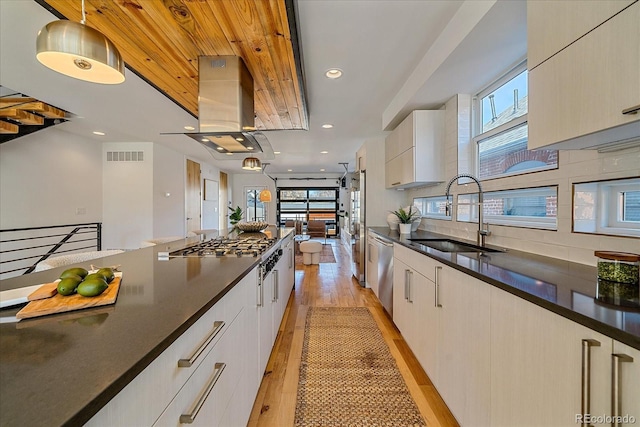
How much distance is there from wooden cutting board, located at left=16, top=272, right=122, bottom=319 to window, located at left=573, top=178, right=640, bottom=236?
2.18 m

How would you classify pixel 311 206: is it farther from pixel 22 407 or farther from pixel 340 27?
pixel 22 407

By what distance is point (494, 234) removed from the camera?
2137 mm

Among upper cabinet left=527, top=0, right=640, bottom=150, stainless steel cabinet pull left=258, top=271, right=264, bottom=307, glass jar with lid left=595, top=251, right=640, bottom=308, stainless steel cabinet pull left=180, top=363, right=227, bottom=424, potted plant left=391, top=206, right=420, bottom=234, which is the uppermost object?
upper cabinet left=527, top=0, right=640, bottom=150

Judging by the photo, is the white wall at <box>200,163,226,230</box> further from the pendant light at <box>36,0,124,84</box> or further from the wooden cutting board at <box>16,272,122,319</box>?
the wooden cutting board at <box>16,272,122,319</box>

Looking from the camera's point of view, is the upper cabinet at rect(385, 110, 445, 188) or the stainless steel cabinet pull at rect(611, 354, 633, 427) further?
the upper cabinet at rect(385, 110, 445, 188)

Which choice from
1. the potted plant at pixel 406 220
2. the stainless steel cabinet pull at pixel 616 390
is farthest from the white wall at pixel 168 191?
the stainless steel cabinet pull at pixel 616 390

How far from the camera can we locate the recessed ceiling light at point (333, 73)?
8.46 feet

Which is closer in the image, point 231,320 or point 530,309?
point 530,309

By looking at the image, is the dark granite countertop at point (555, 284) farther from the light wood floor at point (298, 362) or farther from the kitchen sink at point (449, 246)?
the light wood floor at point (298, 362)

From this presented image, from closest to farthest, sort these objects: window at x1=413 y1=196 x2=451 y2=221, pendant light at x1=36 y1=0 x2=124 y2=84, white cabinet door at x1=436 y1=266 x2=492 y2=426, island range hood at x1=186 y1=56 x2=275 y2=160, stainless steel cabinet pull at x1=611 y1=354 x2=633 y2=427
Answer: stainless steel cabinet pull at x1=611 y1=354 x2=633 y2=427 → pendant light at x1=36 y1=0 x2=124 y2=84 → white cabinet door at x1=436 y1=266 x2=492 y2=426 → island range hood at x1=186 y1=56 x2=275 y2=160 → window at x1=413 y1=196 x2=451 y2=221

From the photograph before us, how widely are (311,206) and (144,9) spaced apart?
9749 millimetres

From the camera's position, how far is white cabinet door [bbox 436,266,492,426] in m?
1.22

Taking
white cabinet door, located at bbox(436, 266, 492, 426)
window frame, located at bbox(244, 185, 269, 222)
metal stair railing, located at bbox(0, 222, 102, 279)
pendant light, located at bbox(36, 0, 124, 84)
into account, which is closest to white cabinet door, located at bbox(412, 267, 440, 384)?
white cabinet door, located at bbox(436, 266, 492, 426)

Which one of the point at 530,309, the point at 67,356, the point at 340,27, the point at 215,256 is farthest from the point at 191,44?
the point at 530,309
